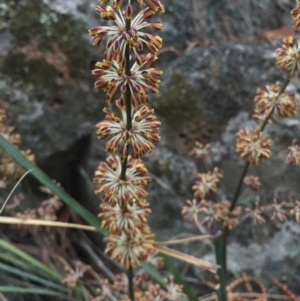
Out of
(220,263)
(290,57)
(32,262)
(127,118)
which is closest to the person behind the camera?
(127,118)

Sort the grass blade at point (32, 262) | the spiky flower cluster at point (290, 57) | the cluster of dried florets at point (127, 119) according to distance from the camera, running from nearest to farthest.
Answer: the cluster of dried florets at point (127, 119)
the spiky flower cluster at point (290, 57)
the grass blade at point (32, 262)

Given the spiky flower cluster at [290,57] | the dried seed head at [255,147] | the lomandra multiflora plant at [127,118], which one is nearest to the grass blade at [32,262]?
the lomandra multiflora plant at [127,118]

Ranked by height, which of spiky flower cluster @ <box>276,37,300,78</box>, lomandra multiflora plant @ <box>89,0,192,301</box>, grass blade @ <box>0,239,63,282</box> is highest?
spiky flower cluster @ <box>276,37,300,78</box>

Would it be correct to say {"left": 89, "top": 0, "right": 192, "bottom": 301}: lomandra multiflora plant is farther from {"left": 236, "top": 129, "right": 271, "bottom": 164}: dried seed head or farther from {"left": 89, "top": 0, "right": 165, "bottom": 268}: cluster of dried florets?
{"left": 236, "top": 129, "right": 271, "bottom": 164}: dried seed head

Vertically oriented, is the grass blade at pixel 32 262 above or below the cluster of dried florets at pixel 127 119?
below

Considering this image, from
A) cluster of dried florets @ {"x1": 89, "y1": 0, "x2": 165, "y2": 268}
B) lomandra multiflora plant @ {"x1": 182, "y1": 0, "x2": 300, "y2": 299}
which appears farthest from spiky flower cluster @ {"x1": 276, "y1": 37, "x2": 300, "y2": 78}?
cluster of dried florets @ {"x1": 89, "y1": 0, "x2": 165, "y2": 268}

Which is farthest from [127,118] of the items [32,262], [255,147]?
[32,262]

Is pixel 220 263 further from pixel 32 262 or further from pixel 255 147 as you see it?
pixel 32 262

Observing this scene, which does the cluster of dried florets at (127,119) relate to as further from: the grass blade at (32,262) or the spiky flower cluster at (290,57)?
the grass blade at (32,262)
